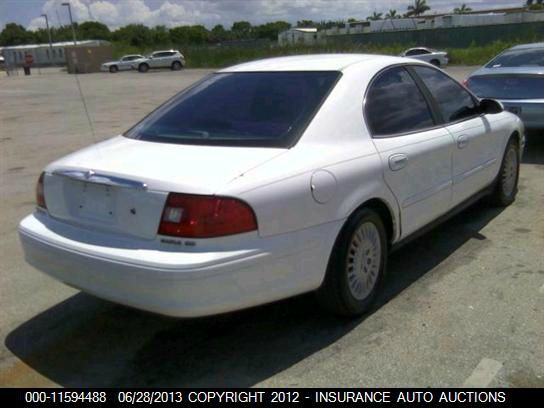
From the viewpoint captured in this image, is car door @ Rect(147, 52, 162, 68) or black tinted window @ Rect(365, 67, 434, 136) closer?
black tinted window @ Rect(365, 67, 434, 136)

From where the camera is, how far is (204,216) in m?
2.53

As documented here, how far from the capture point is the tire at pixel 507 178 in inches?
202

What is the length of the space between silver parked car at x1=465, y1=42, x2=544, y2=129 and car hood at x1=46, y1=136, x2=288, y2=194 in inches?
207

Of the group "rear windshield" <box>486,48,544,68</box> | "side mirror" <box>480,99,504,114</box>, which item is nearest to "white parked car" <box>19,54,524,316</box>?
"side mirror" <box>480,99,504,114</box>

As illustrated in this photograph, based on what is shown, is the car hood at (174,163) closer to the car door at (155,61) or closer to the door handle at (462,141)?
the door handle at (462,141)

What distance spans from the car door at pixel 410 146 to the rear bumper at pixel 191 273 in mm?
790

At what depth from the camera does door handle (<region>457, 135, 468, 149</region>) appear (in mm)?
4105

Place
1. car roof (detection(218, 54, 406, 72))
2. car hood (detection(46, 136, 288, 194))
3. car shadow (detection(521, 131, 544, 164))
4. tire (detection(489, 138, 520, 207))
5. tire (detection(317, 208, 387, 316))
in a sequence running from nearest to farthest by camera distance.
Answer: car hood (detection(46, 136, 288, 194))
tire (detection(317, 208, 387, 316))
car roof (detection(218, 54, 406, 72))
tire (detection(489, 138, 520, 207))
car shadow (detection(521, 131, 544, 164))

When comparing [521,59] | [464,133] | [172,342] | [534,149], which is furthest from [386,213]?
[521,59]

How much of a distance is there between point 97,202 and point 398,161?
182 cm

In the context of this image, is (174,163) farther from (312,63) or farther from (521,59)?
(521,59)

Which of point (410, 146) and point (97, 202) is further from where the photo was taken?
point (410, 146)

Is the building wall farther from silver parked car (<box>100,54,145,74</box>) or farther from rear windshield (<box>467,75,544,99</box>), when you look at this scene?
rear windshield (<box>467,75,544,99</box>)

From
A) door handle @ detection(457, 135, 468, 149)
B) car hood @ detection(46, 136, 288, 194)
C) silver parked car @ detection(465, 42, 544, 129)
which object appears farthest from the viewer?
silver parked car @ detection(465, 42, 544, 129)
